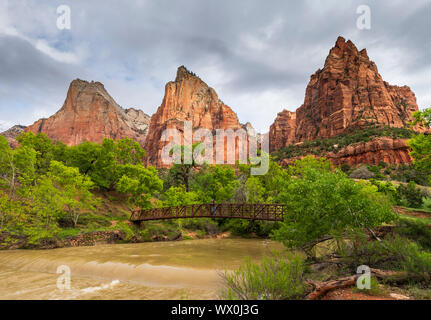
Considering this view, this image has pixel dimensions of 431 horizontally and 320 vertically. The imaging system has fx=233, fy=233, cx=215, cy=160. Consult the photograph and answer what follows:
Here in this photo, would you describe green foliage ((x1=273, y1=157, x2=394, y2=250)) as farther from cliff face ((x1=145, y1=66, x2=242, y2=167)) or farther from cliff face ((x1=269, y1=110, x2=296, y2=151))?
cliff face ((x1=269, y1=110, x2=296, y2=151))

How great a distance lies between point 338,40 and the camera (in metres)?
112

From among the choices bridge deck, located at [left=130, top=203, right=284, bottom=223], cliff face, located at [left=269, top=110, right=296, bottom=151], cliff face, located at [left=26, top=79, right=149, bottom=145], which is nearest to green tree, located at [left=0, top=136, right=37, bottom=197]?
bridge deck, located at [left=130, top=203, right=284, bottom=223]

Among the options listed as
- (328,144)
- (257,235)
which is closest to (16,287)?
(257,235)

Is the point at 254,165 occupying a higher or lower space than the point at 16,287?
higher

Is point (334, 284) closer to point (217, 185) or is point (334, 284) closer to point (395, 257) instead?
point (395, 257)

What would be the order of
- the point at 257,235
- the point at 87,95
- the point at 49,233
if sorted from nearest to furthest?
the point at 49,233, the point at 257,235, the point at 87,95

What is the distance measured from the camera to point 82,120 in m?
114

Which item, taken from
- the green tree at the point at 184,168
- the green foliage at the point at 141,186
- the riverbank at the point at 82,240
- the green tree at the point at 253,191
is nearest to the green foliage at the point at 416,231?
the green tree at the point at 253,191

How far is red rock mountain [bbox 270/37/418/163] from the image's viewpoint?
8425 centimetres

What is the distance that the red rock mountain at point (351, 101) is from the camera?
8425 cm

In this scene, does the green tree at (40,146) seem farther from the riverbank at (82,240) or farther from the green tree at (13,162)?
the riverbank at (82,240)

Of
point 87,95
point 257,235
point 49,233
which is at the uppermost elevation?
point 87,95
